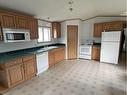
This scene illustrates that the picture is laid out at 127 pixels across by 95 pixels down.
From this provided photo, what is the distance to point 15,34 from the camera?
264 centimetres

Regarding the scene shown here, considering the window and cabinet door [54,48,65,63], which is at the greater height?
the window

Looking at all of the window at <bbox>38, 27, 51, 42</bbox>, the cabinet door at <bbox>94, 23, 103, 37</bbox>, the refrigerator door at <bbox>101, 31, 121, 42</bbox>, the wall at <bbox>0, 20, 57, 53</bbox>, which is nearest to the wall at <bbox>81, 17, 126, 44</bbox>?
the cabinet door at <bbox>94, 23, 103, 37</bbox>

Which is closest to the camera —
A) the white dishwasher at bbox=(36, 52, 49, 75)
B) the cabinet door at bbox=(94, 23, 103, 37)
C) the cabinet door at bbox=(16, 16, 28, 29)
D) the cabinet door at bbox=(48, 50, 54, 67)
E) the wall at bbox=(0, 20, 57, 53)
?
the cabinet door at bbox=(16, 16, 28, 29)

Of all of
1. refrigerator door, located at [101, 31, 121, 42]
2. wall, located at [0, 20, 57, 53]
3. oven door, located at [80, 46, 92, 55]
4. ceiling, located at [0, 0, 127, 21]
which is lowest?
oven door, located at [80, 46, 92, 55]

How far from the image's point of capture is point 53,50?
168 inches

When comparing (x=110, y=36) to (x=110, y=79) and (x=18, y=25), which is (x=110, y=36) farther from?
(x=18, y=25)

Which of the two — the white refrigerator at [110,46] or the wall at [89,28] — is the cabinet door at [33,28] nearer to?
the white refrigerator at [110,46]

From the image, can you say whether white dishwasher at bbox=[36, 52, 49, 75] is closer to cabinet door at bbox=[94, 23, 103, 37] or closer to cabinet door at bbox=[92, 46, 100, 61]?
cabinet door at bbox=[92, 46, 100, 61]

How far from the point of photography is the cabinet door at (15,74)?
245cm

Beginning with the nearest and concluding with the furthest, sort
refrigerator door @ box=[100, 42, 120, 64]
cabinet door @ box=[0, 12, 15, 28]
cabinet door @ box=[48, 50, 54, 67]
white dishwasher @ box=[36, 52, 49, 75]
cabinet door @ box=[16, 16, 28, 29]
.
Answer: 1. cabinet door @ box=[0, 12, 15, 28]
2. cabinet door @ box=[16, 16, 28, 29]
3. white dishwasher @ box=[36, 52, 49, 75]
4. cabinet door @ box=[48, 50, 54, 67]
5. refrigerator door @ box=[100, 42, 120, 64]

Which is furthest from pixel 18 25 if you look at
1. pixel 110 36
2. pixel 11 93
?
pixel 110 36

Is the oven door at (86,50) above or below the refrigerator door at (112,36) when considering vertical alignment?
below

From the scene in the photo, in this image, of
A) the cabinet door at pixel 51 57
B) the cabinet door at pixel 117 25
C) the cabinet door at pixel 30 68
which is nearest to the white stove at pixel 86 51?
the cabinet door at pixel 117 25

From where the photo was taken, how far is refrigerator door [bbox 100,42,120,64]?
4.32 metres
